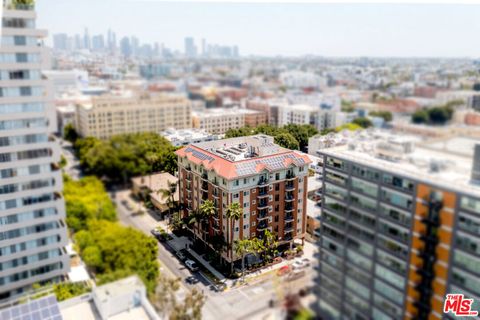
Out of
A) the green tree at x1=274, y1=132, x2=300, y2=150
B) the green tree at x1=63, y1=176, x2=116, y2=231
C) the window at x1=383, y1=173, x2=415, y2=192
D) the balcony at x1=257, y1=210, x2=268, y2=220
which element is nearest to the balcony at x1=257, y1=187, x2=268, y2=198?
the balcony at x1=257, y1=210, x2=268, y2=220

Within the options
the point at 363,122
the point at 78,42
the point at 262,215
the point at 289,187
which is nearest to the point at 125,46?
the point at 78,42

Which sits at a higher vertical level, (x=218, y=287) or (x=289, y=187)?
(x=289, y=187)

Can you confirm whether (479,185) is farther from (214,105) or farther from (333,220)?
(214,105)

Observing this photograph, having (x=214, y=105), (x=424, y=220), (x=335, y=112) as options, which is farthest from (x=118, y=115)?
(x=335, y=112)

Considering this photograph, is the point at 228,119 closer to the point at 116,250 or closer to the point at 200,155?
the point at 200,155

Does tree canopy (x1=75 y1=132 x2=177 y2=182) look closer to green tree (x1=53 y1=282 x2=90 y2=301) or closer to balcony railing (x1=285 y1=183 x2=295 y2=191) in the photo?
green tree (x1=53 y1=282 x2=90 y2=301)
